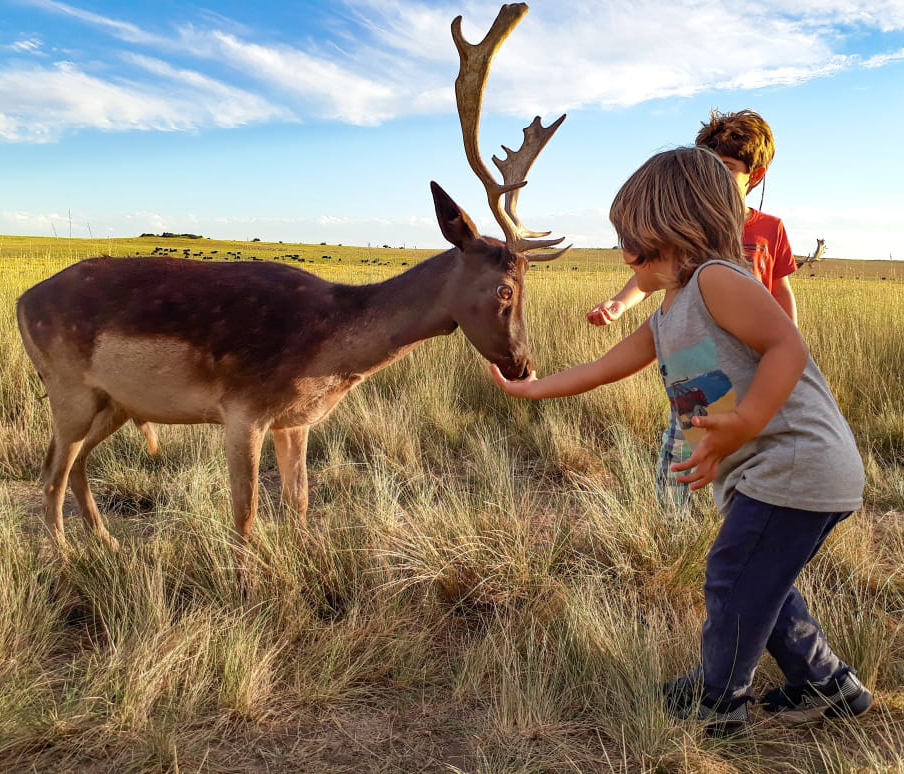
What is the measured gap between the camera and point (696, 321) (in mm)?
2236

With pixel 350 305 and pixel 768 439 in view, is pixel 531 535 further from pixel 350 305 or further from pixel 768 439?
pixel 768 439

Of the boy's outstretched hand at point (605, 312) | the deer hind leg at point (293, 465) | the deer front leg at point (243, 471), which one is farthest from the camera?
the deer hind leg at point (293, 465)

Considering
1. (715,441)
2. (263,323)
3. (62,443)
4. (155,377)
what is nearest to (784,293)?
(715,441)

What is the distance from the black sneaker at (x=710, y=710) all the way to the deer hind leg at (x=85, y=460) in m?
3.33

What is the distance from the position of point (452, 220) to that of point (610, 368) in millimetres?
1425

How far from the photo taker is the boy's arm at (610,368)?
2615 millimetres

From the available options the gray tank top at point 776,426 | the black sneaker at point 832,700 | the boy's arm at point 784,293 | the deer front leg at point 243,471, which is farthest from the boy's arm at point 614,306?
the deer front leg at point 243,471

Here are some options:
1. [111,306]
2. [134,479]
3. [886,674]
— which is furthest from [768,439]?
[134,479]

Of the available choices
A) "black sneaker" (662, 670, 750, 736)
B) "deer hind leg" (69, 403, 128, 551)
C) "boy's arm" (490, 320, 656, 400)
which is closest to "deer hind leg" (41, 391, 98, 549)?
"deer hind leg" (69, 403, 128, 551)

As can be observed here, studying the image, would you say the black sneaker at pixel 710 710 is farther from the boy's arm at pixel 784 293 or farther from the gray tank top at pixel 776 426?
the boy's arm at pixel 784 293

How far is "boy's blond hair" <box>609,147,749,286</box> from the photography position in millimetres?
2281

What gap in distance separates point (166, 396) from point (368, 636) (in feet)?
5.86

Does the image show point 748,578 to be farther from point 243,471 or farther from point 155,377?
point 155,377

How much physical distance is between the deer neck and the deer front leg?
0.63 metres
